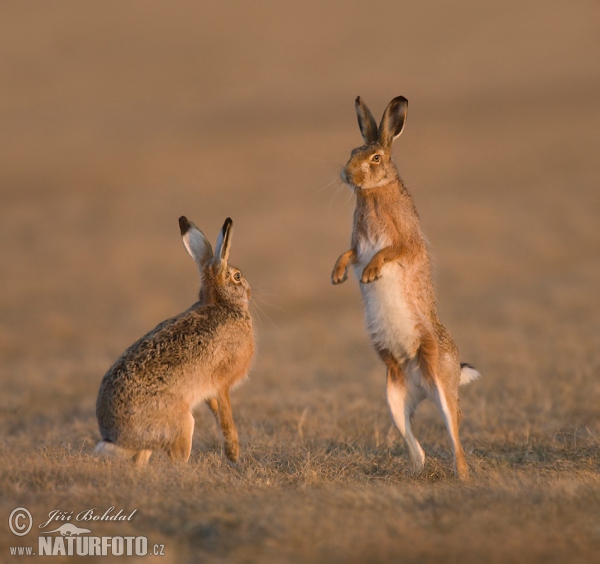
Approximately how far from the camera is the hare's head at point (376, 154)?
7566 millimetres

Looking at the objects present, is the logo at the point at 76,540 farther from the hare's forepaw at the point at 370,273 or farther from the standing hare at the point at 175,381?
the hare's forepaw at the point at 370,273

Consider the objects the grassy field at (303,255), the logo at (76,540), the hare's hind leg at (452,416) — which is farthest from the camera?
the hare's hind leg at (452,416)

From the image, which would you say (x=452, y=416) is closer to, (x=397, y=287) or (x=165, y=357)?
(x=397, y=287)

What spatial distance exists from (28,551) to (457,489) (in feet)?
8.88

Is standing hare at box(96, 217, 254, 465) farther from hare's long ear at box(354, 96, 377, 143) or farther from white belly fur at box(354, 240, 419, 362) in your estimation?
hare's long ear at box(354, 96, 377, 143)

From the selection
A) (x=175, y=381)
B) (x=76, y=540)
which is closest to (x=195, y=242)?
(x=175, y=381)

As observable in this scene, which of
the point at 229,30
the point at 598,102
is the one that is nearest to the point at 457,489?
the point at 598,102

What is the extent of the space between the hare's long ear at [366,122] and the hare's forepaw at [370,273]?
1.32 meters

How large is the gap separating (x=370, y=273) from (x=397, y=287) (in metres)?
0.31

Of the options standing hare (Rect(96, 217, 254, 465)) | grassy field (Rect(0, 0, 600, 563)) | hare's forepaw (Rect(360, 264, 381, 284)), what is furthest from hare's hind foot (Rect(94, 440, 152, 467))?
hare's forepaw (Rect(360, 264, 381, 284))

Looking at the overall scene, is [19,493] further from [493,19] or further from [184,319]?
[493,19]

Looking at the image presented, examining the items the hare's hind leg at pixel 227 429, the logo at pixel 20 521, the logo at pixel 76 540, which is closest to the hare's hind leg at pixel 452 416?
the hare's hind leg at pixel 227 429

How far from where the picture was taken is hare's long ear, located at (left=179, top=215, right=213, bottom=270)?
8.12 meters

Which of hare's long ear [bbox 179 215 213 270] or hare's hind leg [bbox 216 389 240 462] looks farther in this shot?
hare's long ear [bbox 179 215 213 270]
